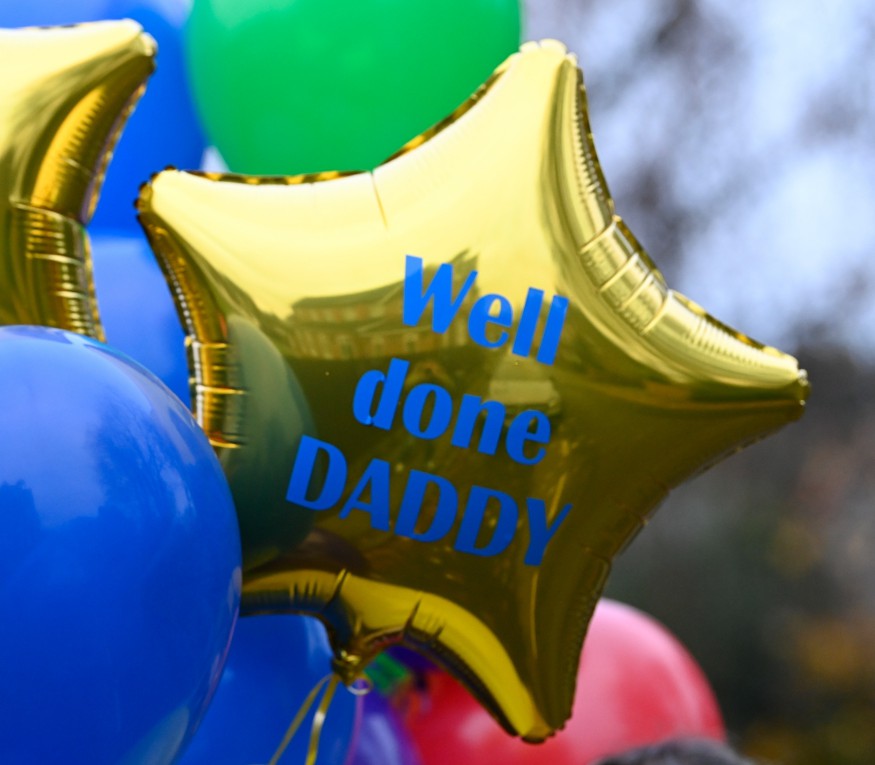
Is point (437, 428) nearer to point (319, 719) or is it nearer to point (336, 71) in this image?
point (319, 719)

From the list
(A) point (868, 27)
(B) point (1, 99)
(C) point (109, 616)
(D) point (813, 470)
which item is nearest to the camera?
(C) point (109, 616)

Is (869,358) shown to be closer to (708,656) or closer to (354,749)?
(708,656)

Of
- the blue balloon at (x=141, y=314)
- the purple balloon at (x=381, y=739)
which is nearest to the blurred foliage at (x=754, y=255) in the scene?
the purple balloon at (x=381, y=739)

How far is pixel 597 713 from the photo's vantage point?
2291 millimetres

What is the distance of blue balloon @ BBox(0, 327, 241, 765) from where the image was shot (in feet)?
3.87

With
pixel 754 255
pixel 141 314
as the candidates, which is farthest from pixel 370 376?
pixel 754 255

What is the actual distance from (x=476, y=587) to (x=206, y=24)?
906 mm

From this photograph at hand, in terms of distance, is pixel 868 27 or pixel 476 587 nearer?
pixel 476 587

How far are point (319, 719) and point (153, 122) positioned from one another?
899 millimetres

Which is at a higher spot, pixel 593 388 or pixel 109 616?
pixel 593 388

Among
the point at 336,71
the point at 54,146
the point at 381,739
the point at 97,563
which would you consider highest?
the point at 336,71

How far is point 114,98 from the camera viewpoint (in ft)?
5.09

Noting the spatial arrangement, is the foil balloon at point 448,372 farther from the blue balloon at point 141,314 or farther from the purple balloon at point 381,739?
the purple balloon at point 381,739

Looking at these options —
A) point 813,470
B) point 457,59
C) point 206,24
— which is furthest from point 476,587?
point 813,470
